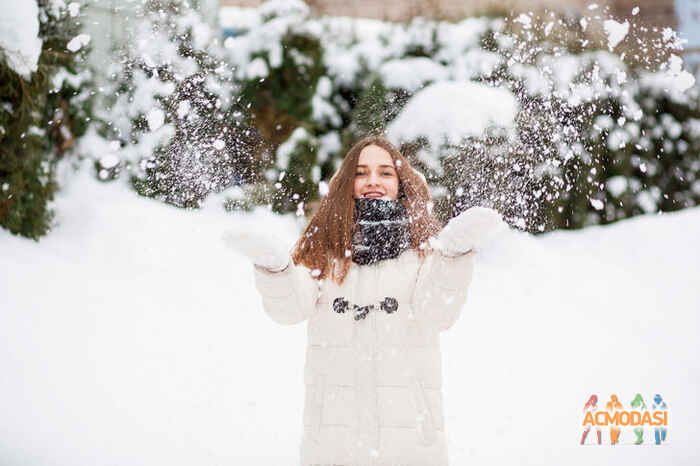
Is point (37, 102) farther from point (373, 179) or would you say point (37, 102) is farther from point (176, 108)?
point (373, 179)

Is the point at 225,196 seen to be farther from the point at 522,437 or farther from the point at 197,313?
the point at 522,437

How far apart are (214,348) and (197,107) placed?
4.17ft

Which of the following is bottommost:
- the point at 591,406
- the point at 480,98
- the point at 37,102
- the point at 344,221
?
the point at 591,406

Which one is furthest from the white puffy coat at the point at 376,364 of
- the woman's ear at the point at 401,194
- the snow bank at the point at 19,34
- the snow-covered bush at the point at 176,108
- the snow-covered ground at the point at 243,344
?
the snow bank at the point at 19,34

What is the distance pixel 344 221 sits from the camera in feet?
4.12

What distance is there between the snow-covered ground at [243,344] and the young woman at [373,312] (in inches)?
20.8

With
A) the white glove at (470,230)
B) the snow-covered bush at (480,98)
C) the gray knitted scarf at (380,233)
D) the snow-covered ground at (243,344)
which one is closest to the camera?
the white glove at (470,230)

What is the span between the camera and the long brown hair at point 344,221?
4.03 ft

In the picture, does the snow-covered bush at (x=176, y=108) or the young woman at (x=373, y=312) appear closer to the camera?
the young woman at (x=373, y=312)

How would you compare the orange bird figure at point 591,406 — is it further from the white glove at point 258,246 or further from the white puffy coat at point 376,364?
the white glove at point 258,246

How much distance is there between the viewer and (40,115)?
7.70 feet

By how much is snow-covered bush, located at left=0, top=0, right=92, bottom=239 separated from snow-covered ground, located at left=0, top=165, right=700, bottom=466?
0.20 meters

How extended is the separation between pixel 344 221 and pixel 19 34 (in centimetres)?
171

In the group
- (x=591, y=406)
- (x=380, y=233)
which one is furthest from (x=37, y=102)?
(x=591, y=406)
